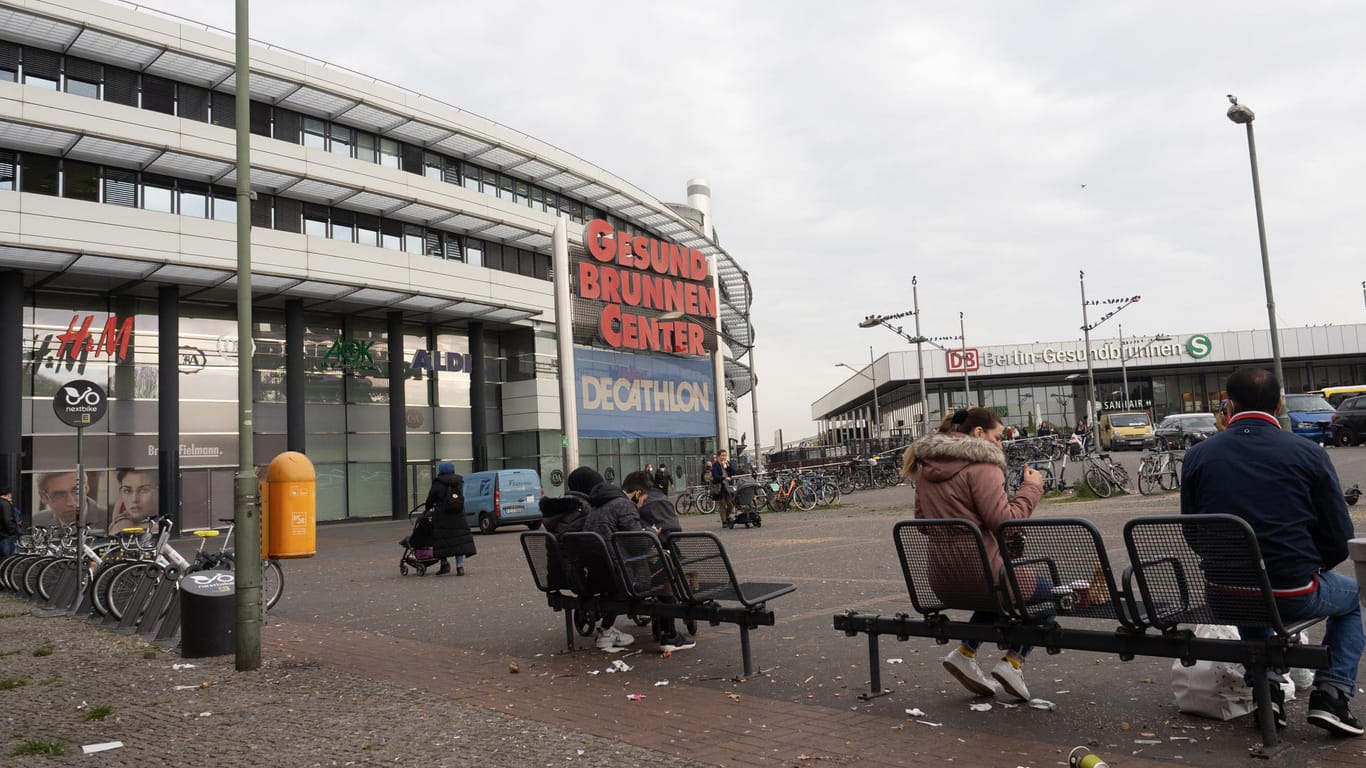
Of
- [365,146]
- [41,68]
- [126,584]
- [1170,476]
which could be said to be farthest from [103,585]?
[365,146]

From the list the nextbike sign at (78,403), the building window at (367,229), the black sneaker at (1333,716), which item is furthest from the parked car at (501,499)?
the black sneaker at (1333,716)

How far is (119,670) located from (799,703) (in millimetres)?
5612

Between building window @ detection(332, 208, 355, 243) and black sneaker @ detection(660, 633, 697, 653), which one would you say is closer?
black sneaker @ detection(660, 633, 697, 653)

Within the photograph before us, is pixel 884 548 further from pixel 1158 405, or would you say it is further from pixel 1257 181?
pixel 1158 405

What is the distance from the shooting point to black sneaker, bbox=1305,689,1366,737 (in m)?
4.30

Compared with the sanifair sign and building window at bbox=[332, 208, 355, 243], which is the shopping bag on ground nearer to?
the sanifair sign

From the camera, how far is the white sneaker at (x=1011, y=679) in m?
5.37

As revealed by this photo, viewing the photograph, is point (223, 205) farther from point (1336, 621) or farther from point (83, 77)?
point (1336, 621)

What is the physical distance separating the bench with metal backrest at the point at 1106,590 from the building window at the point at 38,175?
1220 inches

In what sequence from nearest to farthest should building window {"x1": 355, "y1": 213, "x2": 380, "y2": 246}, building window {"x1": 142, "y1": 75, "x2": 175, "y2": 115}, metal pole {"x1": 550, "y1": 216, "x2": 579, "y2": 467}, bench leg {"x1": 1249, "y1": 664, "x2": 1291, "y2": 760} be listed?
bench leg {"x1": 1249, "y1": 664, "x2": 1291, "y2": 760}, metal pole {"x1": 550, "y1": 216, "x2": 579, "y2": 467}, building window {"x1": 142, "y1": 75, "x2": 175, "y2": 115}, building window {"x1": 355, "y1": 213, "x2": 380, "y2": 246}

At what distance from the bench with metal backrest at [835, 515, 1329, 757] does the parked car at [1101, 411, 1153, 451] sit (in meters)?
42.8

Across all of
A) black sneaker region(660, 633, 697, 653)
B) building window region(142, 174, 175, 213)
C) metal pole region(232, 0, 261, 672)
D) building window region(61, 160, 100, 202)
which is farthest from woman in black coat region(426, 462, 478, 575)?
building window region(142, 174, 175, 213)

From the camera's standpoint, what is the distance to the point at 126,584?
11.4 meters

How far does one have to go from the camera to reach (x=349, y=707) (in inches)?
247
